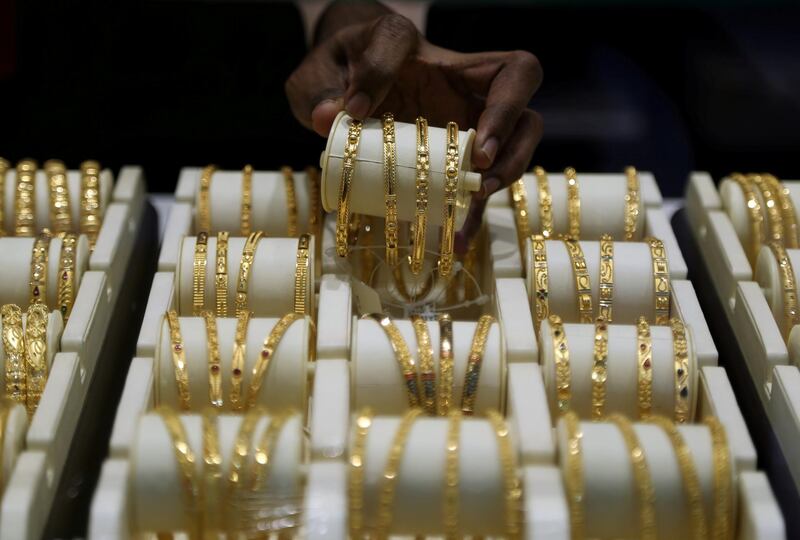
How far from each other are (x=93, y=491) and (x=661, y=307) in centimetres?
64

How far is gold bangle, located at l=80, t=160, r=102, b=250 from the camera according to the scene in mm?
1315

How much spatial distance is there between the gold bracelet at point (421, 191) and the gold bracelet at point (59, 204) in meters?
0.45

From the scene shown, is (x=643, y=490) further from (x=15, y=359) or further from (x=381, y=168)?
(x=15, y=359)

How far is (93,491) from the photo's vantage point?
0.98 metres

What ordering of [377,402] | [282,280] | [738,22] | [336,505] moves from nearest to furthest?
1. [336,505]
2. [377,402]
3. [282,280]
4. [738,22]

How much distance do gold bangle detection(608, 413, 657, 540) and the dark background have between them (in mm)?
559

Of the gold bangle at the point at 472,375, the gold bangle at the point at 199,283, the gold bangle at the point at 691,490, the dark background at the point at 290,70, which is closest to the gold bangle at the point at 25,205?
the dark background at the point at 290,70

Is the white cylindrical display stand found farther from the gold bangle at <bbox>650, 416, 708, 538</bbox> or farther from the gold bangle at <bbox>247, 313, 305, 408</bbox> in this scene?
the gold bangle at <bbox>650, 416, 708, 538</bbox>

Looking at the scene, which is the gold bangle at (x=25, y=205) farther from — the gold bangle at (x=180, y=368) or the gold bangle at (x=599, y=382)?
the gold bangle at (x=599, y=382)

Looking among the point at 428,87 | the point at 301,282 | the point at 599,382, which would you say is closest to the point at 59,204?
the point at 301,282

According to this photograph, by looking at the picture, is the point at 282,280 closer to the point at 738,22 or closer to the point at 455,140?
the point at 455,140

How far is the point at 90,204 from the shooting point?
1323mm

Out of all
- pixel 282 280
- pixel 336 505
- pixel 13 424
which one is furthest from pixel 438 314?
pixel 13 424

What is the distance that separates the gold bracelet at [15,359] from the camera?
3.58 ft
